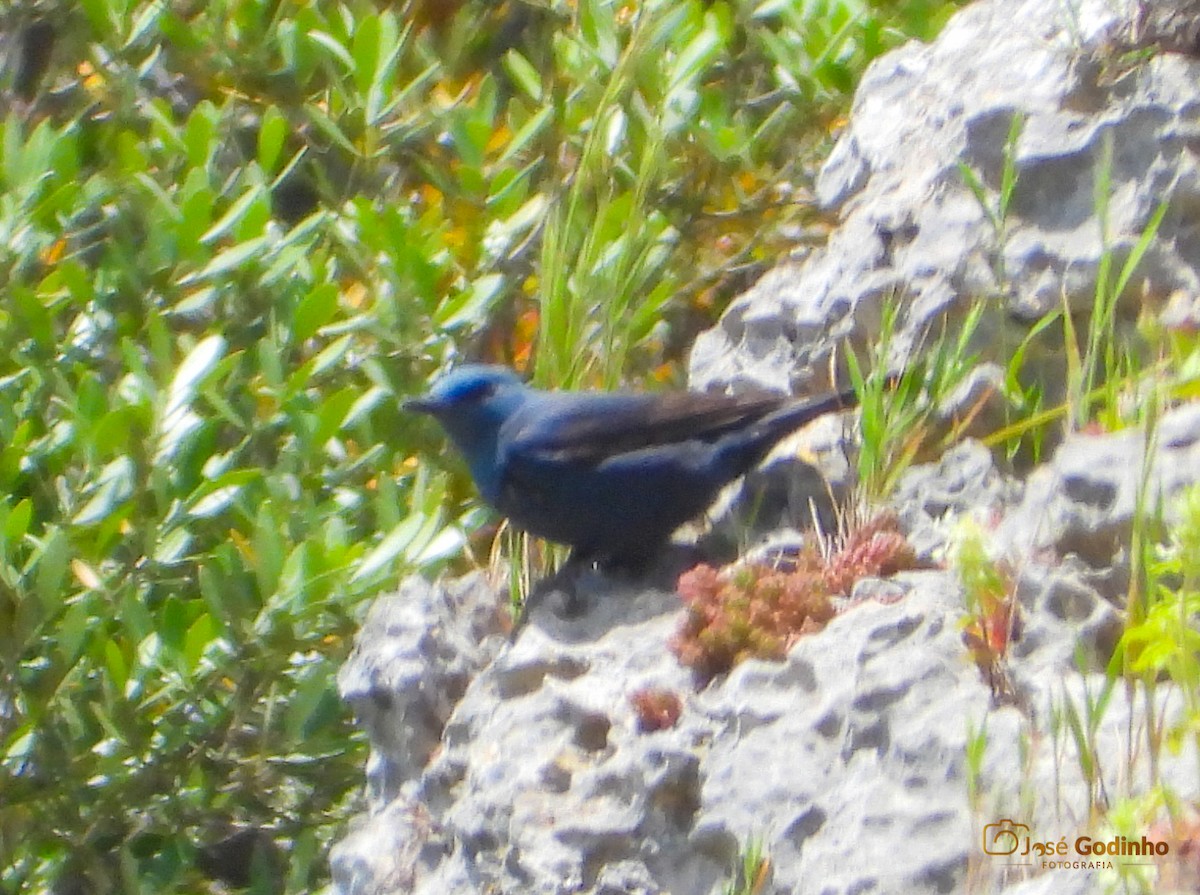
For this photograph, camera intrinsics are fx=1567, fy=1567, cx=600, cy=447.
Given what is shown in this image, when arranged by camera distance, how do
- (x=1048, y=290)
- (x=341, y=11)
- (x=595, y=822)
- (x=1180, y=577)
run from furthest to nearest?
(x=341, y=11) < (x=1048, y=290) < (x=595, y=822) < (x=1180, y=577)

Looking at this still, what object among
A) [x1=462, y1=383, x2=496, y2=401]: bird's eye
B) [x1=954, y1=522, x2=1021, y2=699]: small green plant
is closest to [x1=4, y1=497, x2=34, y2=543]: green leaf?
[x1=462, y1=383, x2=496, y2=401]: bird's eye

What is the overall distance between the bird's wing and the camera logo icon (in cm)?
176

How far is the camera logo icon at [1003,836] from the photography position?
239 centimetres

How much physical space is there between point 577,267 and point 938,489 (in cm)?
124

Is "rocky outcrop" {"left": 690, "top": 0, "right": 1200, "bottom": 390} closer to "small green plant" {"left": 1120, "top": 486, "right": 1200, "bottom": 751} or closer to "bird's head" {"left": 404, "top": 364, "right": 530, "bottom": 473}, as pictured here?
"bird's head" {"left": 404, "top": 364, "right": 530, "bottom": 473}

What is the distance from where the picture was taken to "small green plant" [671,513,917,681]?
3127 mm

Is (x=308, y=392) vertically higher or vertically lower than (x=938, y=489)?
higher

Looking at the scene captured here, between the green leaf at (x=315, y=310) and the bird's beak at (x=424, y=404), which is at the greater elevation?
the green leaf at (x=315, y=310)

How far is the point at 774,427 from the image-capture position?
12.8 feet

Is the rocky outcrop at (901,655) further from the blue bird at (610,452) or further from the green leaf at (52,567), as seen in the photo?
the green leaf at (52,567)

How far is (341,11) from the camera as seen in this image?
4.82 m

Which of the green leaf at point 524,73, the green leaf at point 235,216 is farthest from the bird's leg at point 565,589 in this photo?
the green leaf at point 524,73

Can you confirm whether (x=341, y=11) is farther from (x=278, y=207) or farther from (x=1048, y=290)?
(x=1048, y=290)

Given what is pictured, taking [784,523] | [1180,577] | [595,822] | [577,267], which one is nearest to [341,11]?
[577,267]
